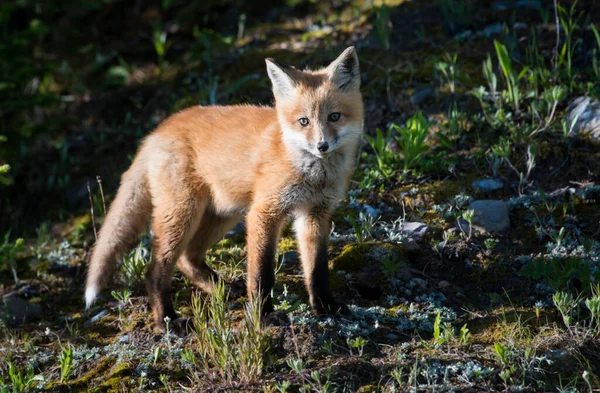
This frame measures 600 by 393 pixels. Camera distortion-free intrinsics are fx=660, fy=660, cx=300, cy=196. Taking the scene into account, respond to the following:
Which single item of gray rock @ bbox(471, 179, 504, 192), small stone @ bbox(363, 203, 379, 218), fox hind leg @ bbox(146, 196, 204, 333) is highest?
fox hind leg @ bbox(146, 196, 204, 333)

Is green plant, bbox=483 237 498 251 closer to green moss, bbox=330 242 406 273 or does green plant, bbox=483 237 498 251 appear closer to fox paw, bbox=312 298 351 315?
green moss, bbox=330 242 406 273

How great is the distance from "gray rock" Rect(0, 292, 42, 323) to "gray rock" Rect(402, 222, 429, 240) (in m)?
2.89

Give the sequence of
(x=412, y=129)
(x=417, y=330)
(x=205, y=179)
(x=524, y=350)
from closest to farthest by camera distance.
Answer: (x=524, y=350)
(x=417, y=330)
(x=205, y=179)
(x=412, y=129)

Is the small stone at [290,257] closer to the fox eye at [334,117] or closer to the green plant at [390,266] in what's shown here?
the green plant at [390,266]

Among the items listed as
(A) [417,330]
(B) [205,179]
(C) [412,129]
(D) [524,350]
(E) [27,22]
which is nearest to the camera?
(D) [524,350]

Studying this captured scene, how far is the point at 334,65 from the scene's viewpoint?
4242 mm

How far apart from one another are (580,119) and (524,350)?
267 cm

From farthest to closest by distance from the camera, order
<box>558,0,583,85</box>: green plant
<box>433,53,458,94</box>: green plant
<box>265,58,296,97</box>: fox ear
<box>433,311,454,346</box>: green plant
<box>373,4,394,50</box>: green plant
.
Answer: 1. <box>373,4,394,50</box>: green plant
2. <box>433,53,458,94</box>: green plant
3. <box>558,0,583,85</box>: green plant
4. <box>265,58,296,97</box>: fox ear
5. <box>433,311,454,346</box>: green plant

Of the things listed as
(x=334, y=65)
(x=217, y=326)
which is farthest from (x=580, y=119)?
(x=217, y=326)

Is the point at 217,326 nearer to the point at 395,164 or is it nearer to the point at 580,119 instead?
the point at 395,164

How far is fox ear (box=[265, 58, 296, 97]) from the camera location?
421cm

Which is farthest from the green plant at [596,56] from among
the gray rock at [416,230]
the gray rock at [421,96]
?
the gray rock at [416,230]

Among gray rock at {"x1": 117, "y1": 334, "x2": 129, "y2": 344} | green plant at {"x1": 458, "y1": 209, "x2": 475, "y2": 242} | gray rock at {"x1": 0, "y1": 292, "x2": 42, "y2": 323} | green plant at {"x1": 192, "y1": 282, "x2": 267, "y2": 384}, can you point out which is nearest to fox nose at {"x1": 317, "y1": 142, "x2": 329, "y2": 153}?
green plant at {"x1": 192, "y1": 282, "x2": 267, "y2": 384}

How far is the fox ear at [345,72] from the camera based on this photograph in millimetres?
4230
